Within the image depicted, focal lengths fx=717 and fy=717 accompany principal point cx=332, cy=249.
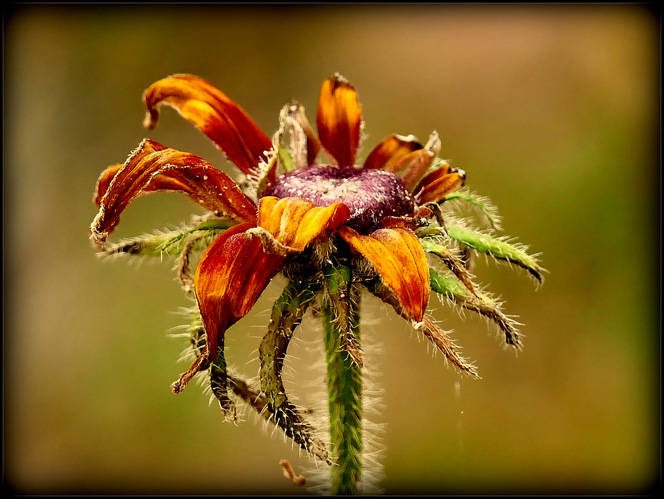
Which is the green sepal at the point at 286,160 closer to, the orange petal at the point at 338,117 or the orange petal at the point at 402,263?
the orange petal at the point at 338,117

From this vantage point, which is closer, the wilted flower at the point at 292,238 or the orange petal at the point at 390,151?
the wilted flower at the point at 292,238

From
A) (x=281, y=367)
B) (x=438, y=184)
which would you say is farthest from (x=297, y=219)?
(x=438, y=184)

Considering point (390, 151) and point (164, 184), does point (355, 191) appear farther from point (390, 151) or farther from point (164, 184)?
point (164, 184)

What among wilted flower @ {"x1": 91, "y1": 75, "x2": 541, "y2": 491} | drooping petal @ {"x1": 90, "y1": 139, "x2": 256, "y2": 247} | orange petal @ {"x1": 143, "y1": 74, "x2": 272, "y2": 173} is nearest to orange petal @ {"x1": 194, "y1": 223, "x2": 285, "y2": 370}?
wilted flower @ {"x1": 91, "y1": 75, "x2": 541, "y2": 491}

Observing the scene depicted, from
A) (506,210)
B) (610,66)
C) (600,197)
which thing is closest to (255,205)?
(506,210)

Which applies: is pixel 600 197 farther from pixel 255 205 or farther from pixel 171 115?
pixel 255 205

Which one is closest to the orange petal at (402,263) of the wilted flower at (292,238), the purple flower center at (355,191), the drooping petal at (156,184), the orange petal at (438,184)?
the wilted flower at (292,238)

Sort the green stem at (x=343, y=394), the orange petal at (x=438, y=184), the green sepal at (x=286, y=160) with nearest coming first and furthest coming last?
the green stem at (x=343, y=394) < the orange petal at (x=438, y=184) < the green sepal at (x=286, y=160)
